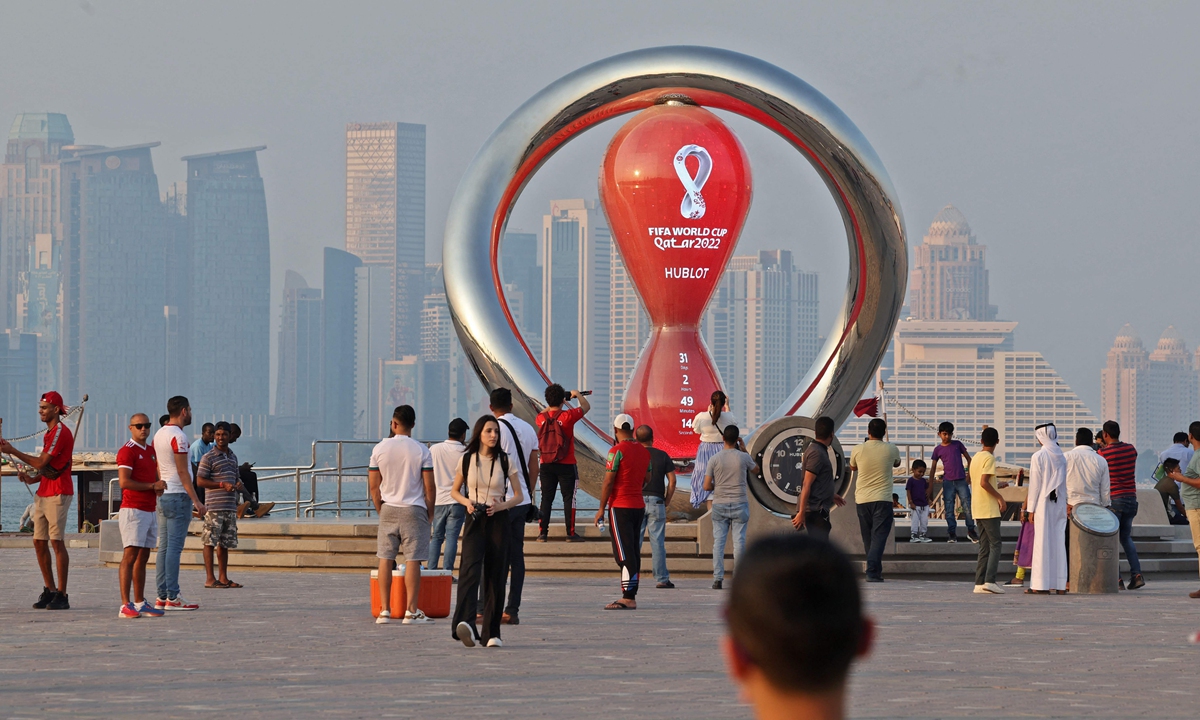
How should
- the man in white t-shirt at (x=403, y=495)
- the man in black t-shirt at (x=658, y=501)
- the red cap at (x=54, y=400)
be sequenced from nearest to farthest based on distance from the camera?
the man in white t-shirt at (x=403, y=495), the red cap at (x=54, y=400), the man in black t-shirt at (x=658, y=501)

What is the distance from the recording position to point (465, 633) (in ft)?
27.0

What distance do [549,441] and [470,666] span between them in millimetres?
6616

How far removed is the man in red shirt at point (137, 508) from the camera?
9.96m

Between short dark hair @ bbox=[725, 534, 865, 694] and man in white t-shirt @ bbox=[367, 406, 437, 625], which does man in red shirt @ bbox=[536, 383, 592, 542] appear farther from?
short dark hair @ bbox=[725, 534, 865, 694]

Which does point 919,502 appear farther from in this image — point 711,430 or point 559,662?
point 559,662

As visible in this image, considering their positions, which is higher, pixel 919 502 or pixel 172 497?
pixel 172 497

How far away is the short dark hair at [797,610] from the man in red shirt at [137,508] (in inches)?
329

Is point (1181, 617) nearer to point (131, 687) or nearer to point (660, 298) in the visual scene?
point (131, 687)

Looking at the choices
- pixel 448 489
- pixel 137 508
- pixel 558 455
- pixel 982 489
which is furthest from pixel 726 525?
pixel 137 508

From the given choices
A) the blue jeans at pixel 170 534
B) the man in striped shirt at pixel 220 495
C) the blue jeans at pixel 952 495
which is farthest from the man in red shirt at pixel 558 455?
the blue jeans at pixel 170 534

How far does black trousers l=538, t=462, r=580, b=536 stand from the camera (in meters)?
14.3

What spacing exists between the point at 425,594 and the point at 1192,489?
6222 millimetres

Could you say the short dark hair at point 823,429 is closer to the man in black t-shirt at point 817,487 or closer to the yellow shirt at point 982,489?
the man in black t-shirt at point 817,487

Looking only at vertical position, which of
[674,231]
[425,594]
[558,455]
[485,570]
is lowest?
[425,594]
